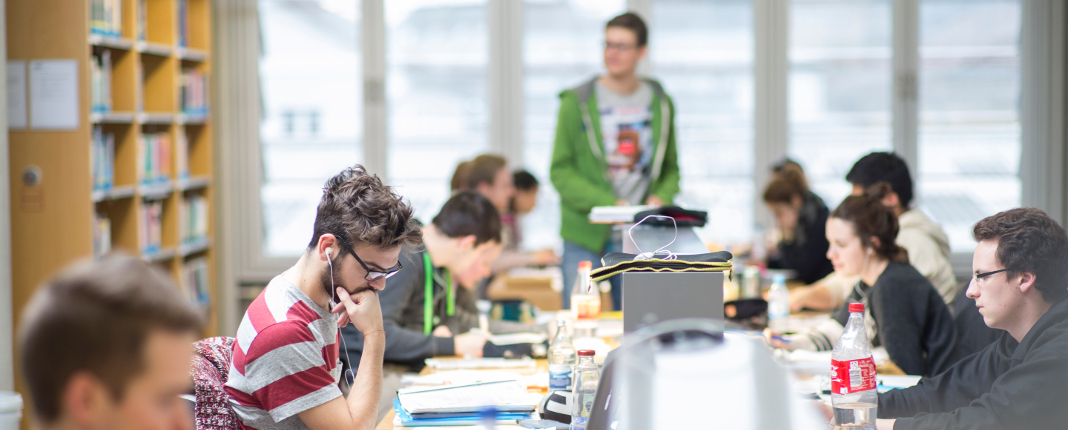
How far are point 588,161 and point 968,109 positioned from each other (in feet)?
10.1

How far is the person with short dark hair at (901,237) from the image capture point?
2938 millimetres

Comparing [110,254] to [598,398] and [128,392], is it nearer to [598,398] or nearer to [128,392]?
[128,392]

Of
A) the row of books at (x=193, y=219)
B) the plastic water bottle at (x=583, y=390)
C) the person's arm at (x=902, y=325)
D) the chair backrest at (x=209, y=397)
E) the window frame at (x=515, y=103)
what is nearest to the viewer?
the chair backrest at (x=209, y=397)

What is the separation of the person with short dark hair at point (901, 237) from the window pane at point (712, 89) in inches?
80.6

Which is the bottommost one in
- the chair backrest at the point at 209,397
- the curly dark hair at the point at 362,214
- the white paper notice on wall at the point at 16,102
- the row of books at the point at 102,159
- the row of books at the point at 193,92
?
the chair backrest at the point at 209,397

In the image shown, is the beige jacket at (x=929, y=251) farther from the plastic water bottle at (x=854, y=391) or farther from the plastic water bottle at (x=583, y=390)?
the plastic water bottle at (x=583, y=390)

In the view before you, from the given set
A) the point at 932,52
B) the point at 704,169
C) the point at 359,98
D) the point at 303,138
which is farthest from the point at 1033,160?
the point at 303,138

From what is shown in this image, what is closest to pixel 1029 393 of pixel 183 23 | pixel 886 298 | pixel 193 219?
pixel 886 298

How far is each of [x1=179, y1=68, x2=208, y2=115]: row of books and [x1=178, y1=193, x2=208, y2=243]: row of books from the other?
0.49 meters

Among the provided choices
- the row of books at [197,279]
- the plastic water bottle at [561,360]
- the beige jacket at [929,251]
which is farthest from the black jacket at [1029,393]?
the row of books at [197,279]

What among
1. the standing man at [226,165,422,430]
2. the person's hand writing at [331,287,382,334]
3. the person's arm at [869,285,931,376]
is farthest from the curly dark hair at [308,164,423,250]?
the person's arm at [869,285,931,376]

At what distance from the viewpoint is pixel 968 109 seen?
547 centimetres

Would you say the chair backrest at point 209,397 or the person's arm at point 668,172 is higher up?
the person's arm at point 668,172

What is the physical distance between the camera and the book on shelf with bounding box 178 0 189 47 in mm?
4764
